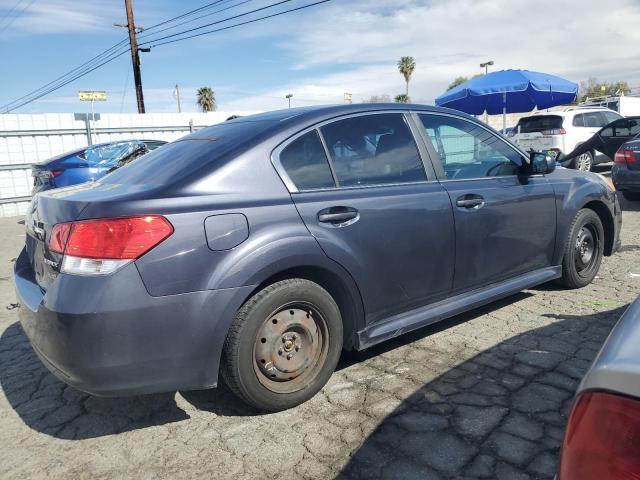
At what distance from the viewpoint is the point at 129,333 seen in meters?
2.31

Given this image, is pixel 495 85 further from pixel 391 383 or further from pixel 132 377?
pixel 132 377

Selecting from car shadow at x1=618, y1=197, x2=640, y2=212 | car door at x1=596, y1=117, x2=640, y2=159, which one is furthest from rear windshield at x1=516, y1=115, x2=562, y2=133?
car shadow at x1=618, y1=197, x2=640, y2=212

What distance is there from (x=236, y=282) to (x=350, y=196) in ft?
2.85

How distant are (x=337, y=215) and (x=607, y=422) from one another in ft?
6.38

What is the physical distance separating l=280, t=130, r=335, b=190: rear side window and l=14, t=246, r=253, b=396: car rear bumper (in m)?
0.70

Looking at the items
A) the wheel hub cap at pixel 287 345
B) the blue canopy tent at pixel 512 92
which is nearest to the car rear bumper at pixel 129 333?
the wheel hub cap at pixel 287 345

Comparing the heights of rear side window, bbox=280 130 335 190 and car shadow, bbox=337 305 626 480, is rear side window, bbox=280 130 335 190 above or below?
above

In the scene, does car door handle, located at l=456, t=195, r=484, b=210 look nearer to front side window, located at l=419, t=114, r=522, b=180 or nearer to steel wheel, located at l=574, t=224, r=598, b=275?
front side window, located at l=419, t=114, r=522, b=180

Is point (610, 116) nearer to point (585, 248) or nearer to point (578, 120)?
point (578, 120)

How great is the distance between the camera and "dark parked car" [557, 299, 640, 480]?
39.0 inches

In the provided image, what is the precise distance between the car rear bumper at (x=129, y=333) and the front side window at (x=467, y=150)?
1.75 meters

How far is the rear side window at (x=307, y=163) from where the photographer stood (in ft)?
9.30

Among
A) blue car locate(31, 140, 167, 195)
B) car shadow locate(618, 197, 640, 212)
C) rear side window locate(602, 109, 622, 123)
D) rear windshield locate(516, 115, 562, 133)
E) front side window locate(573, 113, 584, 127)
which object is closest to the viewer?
car shadow locate(618, 197, 640, 212)

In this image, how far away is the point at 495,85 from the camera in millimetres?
12531
